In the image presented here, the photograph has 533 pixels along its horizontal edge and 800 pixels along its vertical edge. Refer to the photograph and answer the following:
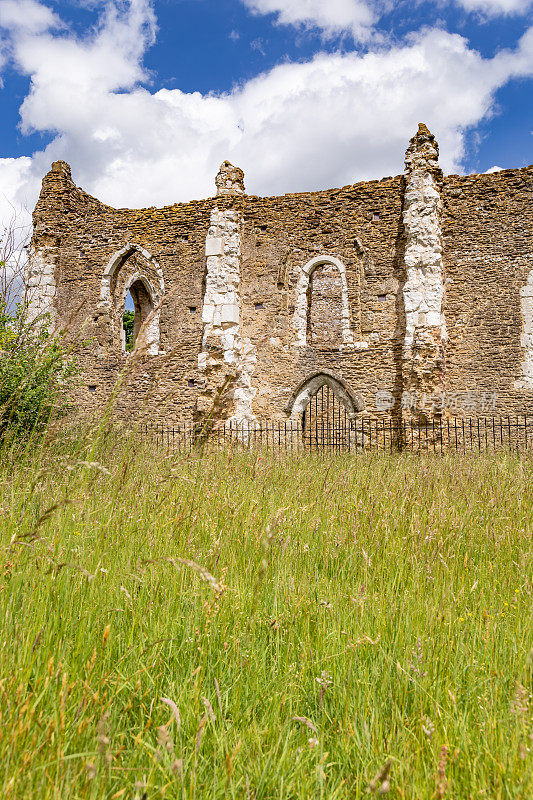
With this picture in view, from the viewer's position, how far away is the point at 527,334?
12.2 metres

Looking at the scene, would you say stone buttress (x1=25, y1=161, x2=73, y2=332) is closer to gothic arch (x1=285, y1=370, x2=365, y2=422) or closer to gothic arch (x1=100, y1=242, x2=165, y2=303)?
gothic arch (x1=100, y1=242, x2=165, y2=303)

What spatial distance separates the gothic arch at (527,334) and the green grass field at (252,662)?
9966 mm

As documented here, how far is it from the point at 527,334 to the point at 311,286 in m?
5.39

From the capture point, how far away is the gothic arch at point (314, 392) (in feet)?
42.3

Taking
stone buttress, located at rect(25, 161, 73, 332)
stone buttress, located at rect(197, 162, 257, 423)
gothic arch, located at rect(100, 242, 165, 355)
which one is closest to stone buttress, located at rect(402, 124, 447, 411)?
stone buttress, located at rect(197, 162, 257, 423)

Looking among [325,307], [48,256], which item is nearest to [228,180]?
[48,256]

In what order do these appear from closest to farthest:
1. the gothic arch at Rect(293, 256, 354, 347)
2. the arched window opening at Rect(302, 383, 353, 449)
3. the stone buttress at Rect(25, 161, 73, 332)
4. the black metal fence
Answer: the black metal fence
the arched window opening at Rect(302, 383, 353, 449)
the gothic arch at Rect(293, 256, 354, 347)
the stone buttress at Rect(25, 161, 73, 332)

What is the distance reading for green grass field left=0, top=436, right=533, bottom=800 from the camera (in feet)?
4.06

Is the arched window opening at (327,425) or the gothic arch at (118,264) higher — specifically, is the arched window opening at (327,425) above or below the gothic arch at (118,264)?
below

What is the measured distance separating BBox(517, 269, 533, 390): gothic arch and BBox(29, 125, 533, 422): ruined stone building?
0.08 ft

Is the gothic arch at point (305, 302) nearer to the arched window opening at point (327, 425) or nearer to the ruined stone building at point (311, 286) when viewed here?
the ruined stone building at point (311, 286)

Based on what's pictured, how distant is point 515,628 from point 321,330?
2093cm

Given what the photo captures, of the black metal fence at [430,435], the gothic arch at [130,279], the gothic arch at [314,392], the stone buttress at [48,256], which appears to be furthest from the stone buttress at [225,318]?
the stone buttress at [48,256]

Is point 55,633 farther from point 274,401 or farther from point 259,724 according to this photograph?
point 274,401
